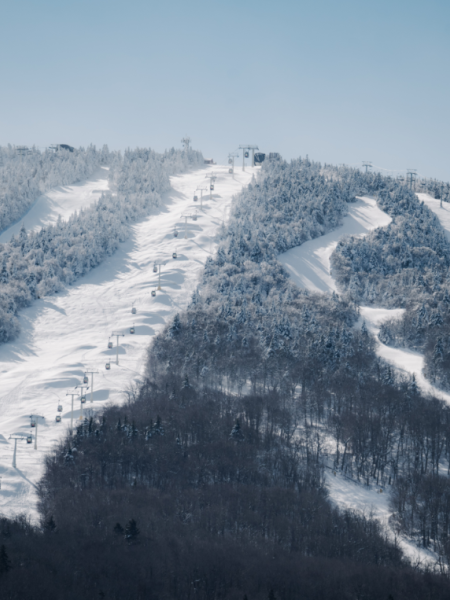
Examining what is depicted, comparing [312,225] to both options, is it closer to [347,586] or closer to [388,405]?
[388,405]

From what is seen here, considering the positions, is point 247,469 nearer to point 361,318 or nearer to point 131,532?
point 131,532

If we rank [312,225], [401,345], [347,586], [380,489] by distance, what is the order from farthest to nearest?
[312,225] < [401,345] < [380,489] < [347,586]

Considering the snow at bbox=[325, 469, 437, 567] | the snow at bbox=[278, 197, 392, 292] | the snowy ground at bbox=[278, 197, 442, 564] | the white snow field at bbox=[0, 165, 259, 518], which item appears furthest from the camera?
the snow at bbox=[278, 197, 392, 292]

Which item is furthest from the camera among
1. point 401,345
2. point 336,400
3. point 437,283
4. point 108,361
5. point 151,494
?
point 437,283

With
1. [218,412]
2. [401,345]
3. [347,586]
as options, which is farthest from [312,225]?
[347,586]

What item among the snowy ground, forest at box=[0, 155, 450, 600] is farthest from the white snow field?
the snowy ground

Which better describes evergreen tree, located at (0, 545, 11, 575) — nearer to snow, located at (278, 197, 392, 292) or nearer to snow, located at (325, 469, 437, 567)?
snow, located at (325, 469, 437, 567)

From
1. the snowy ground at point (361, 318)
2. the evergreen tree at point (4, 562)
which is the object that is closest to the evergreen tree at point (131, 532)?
the evergreen tree at point (4, 562)
